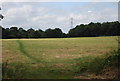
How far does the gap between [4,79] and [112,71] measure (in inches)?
223

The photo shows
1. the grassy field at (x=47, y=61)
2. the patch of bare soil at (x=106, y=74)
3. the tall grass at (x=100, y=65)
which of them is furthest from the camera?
the tall grass at (x=100, y=65)

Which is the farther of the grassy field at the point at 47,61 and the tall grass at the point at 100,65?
the tall grass at the point at 100,65

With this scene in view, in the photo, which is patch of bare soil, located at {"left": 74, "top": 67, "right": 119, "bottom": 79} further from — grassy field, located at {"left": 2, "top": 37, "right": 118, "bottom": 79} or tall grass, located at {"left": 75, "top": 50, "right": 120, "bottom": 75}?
grassy field, located at {"left": 2, "top": 37, "right": 118, "bottom": 79}

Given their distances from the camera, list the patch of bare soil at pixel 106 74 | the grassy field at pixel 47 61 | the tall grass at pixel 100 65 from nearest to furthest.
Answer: the patch of bare soil at pixel 106 74, the grassy field at pixel 47 61, the tall grass at pixel 100 65

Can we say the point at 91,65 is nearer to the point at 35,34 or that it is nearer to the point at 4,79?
the point at 4,79

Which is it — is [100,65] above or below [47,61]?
above

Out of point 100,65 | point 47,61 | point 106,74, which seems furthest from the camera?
point 47,61

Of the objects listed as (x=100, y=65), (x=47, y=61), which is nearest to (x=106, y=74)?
(x=100, y=65)

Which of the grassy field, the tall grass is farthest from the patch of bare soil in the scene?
the grassy field

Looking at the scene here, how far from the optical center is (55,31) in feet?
261

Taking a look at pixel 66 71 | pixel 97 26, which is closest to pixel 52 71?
pixel 66 71

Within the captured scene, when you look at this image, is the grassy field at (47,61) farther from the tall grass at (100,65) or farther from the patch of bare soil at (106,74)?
the patch of bare soil at (106,74)

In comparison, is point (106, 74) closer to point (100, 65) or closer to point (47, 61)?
point (100, 65)

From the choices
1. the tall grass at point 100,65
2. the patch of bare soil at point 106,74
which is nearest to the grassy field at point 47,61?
the tall grass at point 100,65
